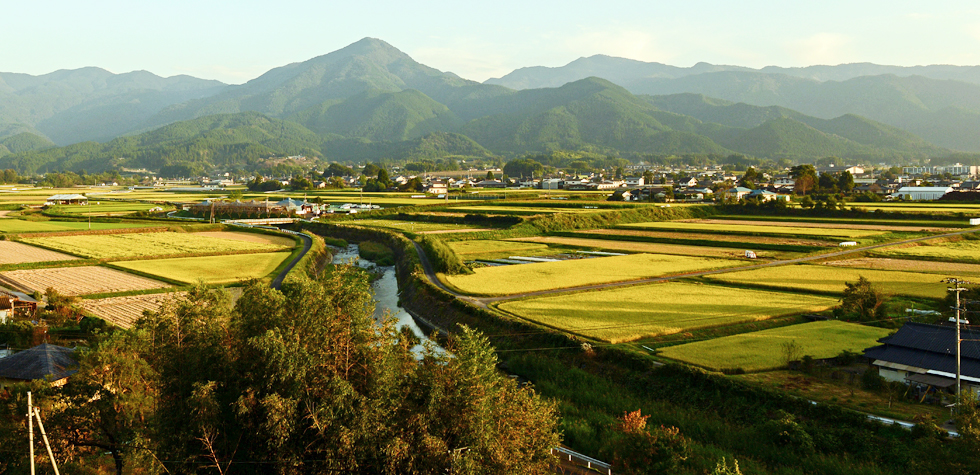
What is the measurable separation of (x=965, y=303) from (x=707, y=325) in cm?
929

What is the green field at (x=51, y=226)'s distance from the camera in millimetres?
54353

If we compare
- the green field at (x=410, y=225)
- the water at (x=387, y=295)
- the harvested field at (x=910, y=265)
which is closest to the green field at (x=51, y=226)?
the green field at (x=410, y=225)

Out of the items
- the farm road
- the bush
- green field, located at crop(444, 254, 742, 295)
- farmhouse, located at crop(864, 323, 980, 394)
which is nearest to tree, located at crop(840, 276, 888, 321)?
farmhouse, located at crop(864, 323, 980, 394)

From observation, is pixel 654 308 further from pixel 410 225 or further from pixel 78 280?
pixel 410 225

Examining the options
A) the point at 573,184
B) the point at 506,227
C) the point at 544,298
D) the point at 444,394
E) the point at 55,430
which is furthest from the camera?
the point at 573,184

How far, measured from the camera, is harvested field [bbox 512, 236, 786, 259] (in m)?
43.2

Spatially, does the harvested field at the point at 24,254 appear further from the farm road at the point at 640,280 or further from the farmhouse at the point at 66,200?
the farmhouse at the point at 66,200

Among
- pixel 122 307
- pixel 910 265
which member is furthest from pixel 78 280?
pixel 910 265

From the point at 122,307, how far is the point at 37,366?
11815 mm

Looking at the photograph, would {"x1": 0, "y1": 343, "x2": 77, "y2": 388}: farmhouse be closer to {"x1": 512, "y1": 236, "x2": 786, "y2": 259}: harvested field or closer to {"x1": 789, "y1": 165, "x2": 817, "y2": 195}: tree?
{"x1": 512, "y1": 236, "x2": 786, "y2": 259}: harvested field

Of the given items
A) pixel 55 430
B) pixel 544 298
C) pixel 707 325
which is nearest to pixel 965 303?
pixel 707 325

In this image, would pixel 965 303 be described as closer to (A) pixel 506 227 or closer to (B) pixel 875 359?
(B) pixel 875 359

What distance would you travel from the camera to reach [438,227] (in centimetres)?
6172

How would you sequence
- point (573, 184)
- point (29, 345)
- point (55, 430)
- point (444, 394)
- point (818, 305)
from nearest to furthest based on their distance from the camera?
point (444, 394) → point (55, 430) → point (29, 345) → point (818, 305) → point (573, 184)
